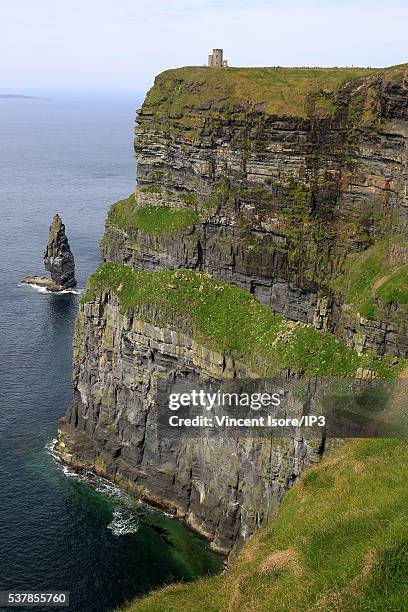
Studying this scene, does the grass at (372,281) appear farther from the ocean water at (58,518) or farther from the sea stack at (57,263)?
the sea stack at (57,263)

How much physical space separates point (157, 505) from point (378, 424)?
23532mm

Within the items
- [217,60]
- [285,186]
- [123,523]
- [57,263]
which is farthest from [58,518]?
[57,263]

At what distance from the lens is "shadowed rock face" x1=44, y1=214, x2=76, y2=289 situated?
387ft

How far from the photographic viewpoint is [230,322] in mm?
57969

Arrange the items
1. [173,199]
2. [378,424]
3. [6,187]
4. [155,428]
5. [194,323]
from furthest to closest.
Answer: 1. [6,187]
2. [173,199]
3. [155,428]
4. [194,323]
5. [378,424]

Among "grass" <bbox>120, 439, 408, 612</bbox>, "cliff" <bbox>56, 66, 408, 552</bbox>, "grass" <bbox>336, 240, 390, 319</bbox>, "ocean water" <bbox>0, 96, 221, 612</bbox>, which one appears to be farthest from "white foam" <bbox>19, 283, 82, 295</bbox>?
"grass" <bbox>120, 439, 408, 612</bbox>

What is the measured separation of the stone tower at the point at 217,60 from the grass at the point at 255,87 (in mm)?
4163

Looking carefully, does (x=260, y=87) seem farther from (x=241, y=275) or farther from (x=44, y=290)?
(x=44, y=290)

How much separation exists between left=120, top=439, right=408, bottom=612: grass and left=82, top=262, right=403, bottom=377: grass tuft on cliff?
10.5 m

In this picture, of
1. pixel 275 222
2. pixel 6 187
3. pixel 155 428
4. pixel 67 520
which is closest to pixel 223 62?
pixel 275 222

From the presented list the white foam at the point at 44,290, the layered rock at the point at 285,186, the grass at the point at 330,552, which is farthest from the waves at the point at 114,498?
the white foam at the point at 44,290

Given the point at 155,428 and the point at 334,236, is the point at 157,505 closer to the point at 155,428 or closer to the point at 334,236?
the point at 155,428

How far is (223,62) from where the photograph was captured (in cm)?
7525

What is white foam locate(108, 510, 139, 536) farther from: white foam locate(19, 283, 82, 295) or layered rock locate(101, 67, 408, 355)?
white foam locate(19, 283, 82, 295)
